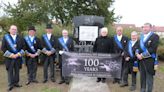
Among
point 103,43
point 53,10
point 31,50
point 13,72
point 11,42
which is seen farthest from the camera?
point 53,10

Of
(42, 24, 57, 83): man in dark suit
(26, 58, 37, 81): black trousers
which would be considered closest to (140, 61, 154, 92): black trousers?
(42, 24, 57, 83): man in dark suit

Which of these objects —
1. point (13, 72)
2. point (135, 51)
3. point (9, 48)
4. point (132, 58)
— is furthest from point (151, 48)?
point (13, 72)

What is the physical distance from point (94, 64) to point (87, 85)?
0.79m

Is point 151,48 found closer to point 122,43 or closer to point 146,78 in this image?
point 146,78

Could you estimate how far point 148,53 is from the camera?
367 inches

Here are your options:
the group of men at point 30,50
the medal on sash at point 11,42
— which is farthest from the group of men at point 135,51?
the medal on sash at point 11,42

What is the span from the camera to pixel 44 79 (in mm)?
11914

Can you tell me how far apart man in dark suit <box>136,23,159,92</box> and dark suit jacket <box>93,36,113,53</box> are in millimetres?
1801

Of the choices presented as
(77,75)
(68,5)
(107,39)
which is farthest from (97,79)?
(68,5)

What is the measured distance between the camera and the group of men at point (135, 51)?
366 inches

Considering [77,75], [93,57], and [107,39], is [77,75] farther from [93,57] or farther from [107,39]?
[107,39]

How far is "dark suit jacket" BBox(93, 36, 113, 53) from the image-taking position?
444 inches

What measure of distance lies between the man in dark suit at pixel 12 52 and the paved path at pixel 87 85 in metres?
1.74

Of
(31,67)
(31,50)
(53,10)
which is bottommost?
(31,67)
